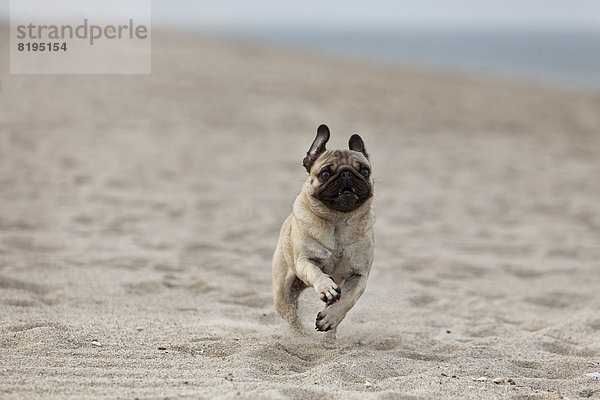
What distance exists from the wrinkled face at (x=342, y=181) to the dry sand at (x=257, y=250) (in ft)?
3.22

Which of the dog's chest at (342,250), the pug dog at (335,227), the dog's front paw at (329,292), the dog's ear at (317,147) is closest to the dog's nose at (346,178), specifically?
the pug dog at (335,227)

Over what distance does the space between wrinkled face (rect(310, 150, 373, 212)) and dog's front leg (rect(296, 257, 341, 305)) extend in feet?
Result: 1.33

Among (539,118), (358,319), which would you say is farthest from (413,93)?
(358,319)

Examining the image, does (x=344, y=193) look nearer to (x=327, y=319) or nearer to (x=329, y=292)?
(x=329, y=292)

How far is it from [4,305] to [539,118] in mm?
17195

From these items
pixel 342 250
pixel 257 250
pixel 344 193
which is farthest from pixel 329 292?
pixel 257 250

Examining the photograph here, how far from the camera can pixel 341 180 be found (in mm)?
4895

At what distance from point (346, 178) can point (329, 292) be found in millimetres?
751

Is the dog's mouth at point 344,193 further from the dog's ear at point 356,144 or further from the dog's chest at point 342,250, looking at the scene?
the dog's ear at point 356,144

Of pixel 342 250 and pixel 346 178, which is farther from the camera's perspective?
pixel 342 250

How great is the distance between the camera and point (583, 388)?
15.1 feet

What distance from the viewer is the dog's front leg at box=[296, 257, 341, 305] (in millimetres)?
4605

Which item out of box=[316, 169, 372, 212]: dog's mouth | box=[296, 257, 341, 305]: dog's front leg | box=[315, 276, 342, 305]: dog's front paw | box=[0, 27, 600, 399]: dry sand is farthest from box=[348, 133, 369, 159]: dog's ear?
box=[0, 27, 600, 399]: dry sand

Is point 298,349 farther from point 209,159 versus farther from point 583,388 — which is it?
point 209,159
